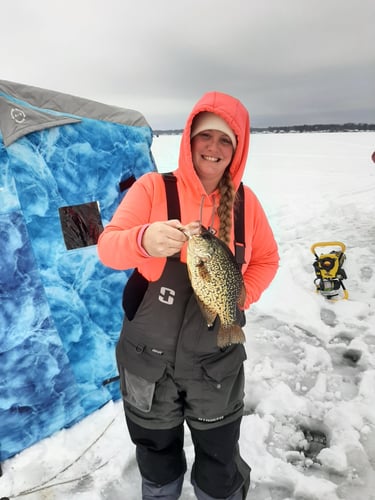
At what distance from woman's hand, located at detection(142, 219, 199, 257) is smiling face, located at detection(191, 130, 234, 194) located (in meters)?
0.54

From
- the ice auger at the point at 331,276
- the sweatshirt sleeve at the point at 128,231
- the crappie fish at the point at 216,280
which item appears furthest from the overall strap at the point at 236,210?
the ice auger at the point at 331,276

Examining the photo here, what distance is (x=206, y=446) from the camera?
2078mm

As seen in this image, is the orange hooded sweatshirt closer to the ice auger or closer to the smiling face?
the smiling face

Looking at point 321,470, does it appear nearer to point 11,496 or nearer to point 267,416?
point 267,416

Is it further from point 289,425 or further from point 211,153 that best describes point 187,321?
point 289,425

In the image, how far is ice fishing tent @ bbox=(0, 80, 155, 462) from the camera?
2.58 m

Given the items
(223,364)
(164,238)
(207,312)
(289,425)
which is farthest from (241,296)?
(289,425)

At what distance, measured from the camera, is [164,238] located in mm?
1511

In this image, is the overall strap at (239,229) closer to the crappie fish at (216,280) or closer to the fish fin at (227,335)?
the crappie fish at (216,280)

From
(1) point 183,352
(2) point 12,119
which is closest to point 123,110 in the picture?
(2) point 12,119

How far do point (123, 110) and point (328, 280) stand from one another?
4082 millimetres

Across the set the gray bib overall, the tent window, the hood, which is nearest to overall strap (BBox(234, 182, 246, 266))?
the hood

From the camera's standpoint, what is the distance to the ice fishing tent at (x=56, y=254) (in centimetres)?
258

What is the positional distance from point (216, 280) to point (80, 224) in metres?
1.79
